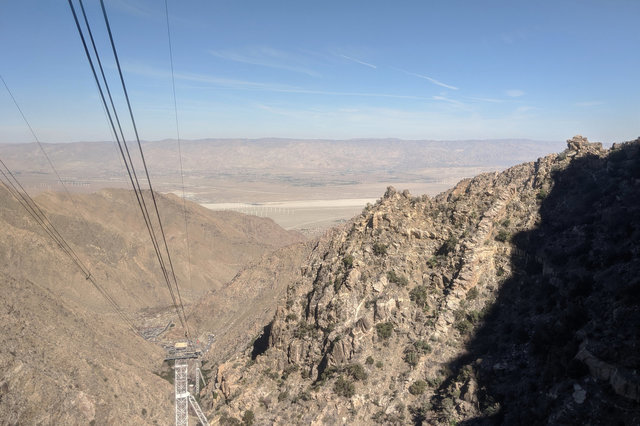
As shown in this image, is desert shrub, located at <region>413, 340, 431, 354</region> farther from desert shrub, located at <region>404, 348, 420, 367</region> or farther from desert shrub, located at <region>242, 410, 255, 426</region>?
desert shrub, located at <region>242, 410, 255, 426</region>

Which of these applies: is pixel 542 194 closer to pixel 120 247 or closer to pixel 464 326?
pixel 464 326

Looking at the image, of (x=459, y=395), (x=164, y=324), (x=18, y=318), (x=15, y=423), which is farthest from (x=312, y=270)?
(x=164, y=324)

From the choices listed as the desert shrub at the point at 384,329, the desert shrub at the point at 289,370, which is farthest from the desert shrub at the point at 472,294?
the desert shrub at the point at 289,370

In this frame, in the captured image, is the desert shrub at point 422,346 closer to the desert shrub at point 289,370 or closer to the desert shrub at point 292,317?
the desert shrub at point 289,370

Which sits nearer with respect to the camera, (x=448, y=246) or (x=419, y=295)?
(x=419, y=295)

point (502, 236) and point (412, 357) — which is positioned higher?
point (502, 236)

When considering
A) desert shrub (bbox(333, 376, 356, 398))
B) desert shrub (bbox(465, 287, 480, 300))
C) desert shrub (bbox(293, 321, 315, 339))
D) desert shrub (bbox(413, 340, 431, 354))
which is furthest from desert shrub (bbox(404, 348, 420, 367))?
desert shrub (bbox(293, 321, 315, 339))

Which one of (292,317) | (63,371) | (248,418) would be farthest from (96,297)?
(248,418)
